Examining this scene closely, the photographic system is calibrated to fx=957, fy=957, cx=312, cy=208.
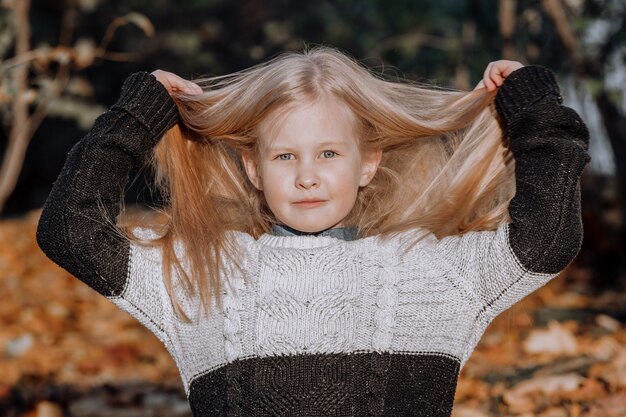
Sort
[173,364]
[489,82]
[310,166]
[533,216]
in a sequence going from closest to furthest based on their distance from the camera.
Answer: [533,216] → [310,166] → [489,82] → [173,364]

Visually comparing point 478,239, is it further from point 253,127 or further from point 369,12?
point 369,12

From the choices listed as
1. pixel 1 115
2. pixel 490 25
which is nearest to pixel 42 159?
pixel 1 115

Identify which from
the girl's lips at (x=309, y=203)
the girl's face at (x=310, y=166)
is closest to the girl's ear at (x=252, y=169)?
the girl's face at (x=310, y=166)

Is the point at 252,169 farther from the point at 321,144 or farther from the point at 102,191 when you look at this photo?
the point at 102,191

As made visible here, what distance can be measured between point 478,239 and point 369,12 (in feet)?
20.2

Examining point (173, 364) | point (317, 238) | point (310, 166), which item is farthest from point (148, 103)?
point (173, 364)

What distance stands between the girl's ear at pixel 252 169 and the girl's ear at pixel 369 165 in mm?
315

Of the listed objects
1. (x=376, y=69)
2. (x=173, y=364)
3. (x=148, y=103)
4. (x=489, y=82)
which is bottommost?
(x=173, y=364)

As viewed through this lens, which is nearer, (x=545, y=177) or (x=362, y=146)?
(x=545, y=177)

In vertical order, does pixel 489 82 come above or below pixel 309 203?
above

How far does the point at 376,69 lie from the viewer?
6.70 metres

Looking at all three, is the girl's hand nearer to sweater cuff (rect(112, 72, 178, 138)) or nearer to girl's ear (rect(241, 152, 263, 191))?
sweater cuff (rect(112, 72, 178, 138))

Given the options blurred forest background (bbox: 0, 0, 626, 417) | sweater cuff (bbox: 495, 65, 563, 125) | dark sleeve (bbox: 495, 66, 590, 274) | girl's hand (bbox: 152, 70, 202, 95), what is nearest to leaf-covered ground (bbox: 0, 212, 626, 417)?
blurred forest background (bbox: 0, 0, 626, 417)

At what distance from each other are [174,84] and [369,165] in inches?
25.4
